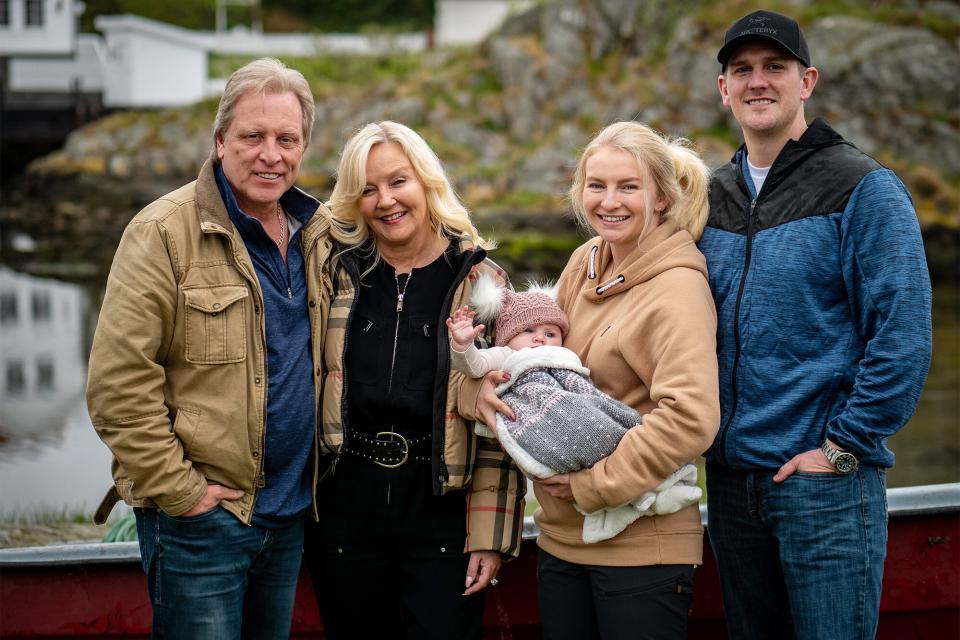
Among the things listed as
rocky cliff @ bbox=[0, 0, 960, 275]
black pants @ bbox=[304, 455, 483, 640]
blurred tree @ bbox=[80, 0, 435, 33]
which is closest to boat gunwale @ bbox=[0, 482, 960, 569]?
black pants @ bbox=[304, 455, 483, 640]

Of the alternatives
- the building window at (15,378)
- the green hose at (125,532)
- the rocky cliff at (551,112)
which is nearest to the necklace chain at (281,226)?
the green hose at (125,532)

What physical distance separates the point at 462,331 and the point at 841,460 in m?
1.03

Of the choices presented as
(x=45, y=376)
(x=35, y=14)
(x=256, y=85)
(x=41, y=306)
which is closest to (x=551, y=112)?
(x=41, y=306)

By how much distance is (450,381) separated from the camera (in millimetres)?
2650

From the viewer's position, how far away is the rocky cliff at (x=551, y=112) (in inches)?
725

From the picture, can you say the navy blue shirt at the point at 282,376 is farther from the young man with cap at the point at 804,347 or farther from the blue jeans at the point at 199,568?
the young man with cap at the point at 804,347

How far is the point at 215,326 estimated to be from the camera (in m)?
2.44

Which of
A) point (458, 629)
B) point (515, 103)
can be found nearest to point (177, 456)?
point (458, 629)

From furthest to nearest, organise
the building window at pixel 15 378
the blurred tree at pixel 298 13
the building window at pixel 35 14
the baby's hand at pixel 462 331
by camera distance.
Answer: the blurred tree at pixel 298 13 → the building window at pixel 35 14 → the building window at pixel 15 378 → the baby's hand at pixel 462 331

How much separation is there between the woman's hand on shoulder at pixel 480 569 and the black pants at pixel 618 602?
23 centimetres

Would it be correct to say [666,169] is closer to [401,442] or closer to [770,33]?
[770,33]

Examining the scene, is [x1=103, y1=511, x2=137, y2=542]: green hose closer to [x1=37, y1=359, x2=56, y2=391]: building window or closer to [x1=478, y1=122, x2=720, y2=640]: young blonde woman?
[x1=478, y1=122, x2=720, y2=640]: young blonde woman

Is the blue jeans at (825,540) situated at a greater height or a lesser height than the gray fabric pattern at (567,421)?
lesser

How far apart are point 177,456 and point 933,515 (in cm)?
251
